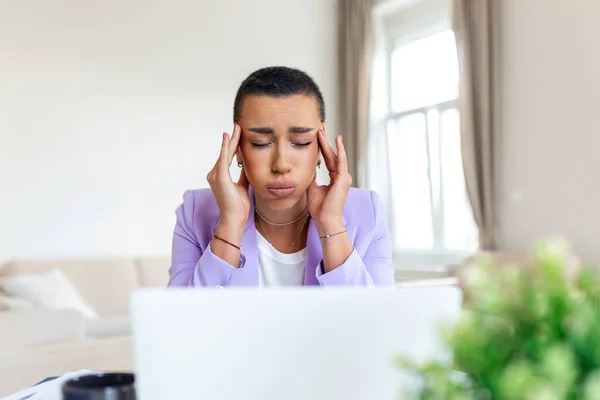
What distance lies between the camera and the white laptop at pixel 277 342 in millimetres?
563

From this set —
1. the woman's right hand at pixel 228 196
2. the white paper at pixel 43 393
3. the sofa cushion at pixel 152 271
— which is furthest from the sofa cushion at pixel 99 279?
the white paper at pixel 43 393

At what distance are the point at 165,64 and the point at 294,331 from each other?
521 cm

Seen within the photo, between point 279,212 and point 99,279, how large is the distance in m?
3.64

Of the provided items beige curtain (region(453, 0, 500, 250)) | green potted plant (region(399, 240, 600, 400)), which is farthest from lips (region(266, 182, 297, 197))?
beige curtain (region(453, 0, 500, 250))

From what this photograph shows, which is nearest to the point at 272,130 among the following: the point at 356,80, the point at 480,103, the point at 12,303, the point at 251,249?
the point at 251,249

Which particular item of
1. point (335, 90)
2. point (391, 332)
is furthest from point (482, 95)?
point (391, 332)

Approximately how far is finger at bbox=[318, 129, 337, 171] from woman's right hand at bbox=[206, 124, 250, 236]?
20cm

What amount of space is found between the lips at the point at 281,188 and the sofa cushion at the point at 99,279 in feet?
11.9

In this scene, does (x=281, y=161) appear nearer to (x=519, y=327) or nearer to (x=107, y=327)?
(x=519, y=327)

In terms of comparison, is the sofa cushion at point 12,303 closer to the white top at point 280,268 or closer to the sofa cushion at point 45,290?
the sofa cushion at point 45,290

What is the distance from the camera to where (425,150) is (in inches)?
212

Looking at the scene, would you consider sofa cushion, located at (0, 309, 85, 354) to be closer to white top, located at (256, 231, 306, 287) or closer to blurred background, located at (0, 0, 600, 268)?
white top, located at (256, 231, 306, 287)

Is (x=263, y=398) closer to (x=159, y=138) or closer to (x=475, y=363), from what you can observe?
(x=475, y=363)

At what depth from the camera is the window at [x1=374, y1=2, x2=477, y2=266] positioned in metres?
5.11
